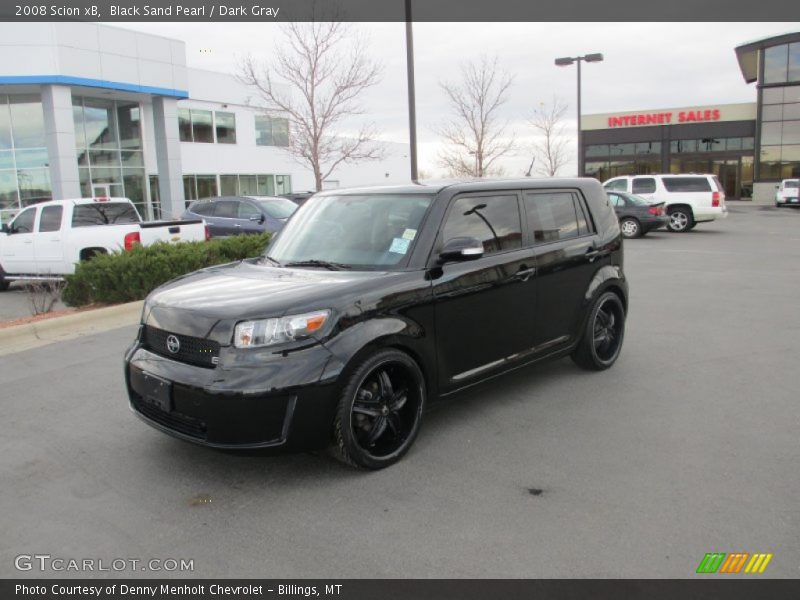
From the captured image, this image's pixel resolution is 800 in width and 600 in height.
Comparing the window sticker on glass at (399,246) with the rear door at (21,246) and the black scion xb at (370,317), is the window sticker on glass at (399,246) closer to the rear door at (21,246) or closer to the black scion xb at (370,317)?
the black scion xb at (370,317)

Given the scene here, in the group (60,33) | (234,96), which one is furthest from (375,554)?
(234,96)

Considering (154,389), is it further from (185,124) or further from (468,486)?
(185,124)

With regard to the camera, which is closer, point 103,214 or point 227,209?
point 103,214

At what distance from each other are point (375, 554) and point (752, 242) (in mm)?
18723

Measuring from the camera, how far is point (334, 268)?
441 cm

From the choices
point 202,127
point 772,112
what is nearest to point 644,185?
point 202,127

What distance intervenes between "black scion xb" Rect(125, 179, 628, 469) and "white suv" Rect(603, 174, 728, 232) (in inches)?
721

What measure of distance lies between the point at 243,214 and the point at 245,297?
13100mm

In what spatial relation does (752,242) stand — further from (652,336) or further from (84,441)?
(84,441)

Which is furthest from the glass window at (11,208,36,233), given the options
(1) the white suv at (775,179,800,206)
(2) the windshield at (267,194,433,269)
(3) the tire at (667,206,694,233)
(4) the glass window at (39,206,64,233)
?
(1) the white suv at (775,179,800,206)

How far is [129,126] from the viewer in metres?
31.0

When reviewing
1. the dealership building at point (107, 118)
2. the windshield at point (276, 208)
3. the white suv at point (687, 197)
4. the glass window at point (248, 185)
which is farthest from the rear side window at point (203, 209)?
the glass window at point (248, 185)

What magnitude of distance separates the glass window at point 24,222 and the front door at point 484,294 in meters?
11.0

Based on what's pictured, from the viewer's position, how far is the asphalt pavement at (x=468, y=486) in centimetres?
307
